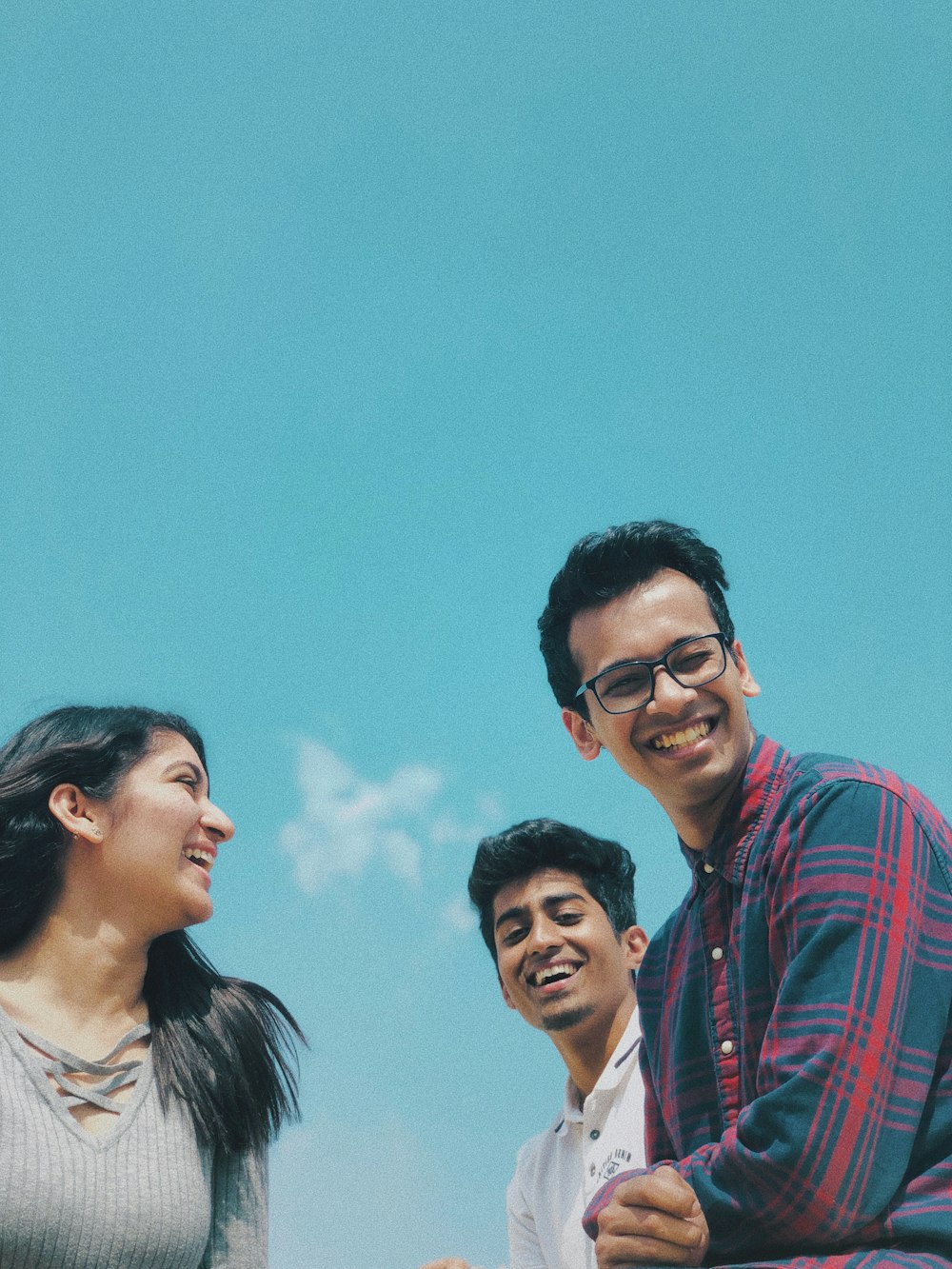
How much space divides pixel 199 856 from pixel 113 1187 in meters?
0.91

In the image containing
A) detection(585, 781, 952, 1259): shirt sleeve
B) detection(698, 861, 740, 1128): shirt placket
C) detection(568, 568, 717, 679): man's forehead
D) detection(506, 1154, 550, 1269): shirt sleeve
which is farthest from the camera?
detection(506, 1154, 550, 1269): shirt sleeve

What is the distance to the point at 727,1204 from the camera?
220 centimetres

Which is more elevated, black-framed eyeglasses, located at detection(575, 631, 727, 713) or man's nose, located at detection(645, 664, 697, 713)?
black-framed eyeglasses, located at detection(575, 631, 727, 713)

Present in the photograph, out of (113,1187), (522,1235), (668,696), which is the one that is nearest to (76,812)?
(113,1187)

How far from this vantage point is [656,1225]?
88.4 inches

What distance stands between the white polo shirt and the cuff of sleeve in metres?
1.59

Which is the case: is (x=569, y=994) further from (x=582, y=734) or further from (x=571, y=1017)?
(x=582, y=734)

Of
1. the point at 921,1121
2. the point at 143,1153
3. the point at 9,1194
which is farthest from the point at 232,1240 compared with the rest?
the point at 921,1121

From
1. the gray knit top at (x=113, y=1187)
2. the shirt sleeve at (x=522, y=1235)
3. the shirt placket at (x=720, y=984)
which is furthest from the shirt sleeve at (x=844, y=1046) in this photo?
the shirt sleeve at (x=522, y=1235)

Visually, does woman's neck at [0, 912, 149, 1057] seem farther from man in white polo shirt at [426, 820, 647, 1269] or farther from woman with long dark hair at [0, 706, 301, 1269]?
man in white polo shirt at [426, 820, 647, 1269]

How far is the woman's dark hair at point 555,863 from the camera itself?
5309 mm

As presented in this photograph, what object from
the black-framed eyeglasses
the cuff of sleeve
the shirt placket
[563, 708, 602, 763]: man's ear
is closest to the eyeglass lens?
the black-framed eyeglasses

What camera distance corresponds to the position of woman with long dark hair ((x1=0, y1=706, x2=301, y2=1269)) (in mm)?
3145

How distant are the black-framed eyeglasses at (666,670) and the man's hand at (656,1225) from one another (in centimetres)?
103
